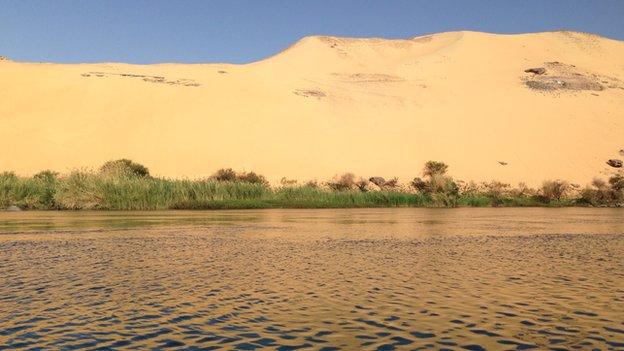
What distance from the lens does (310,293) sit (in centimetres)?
827

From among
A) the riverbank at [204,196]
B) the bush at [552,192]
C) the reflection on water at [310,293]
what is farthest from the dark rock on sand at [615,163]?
the reflection on water at [310,293]

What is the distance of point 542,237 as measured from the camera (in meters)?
16.2

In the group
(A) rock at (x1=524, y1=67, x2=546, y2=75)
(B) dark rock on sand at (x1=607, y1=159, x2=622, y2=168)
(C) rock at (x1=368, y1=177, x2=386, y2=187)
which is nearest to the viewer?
(C) rock at (x1=368, y1=177, x2=386, y2=187)

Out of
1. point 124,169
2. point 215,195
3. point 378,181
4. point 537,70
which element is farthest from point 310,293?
point 537,70

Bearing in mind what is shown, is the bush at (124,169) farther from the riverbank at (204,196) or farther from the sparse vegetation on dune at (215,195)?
the riverbank at (204,196)

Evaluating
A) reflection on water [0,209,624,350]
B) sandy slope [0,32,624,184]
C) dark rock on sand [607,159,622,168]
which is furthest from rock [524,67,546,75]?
reflection on water [0,209,624,350]

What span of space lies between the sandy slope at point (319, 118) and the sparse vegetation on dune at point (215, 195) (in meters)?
10.8

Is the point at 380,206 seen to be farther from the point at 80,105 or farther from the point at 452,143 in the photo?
the point at 80,105

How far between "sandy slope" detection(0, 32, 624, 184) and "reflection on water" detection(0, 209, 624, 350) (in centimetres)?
3388

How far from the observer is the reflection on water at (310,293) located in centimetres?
608

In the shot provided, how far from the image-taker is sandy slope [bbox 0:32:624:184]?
165 feet

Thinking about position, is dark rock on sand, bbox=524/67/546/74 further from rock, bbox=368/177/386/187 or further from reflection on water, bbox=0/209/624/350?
reflection on water, bbox=0/209/624/350

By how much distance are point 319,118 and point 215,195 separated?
3071 cm

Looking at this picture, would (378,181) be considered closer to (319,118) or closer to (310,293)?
(319,118)
